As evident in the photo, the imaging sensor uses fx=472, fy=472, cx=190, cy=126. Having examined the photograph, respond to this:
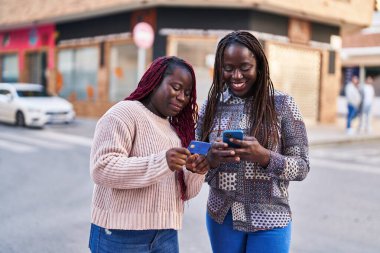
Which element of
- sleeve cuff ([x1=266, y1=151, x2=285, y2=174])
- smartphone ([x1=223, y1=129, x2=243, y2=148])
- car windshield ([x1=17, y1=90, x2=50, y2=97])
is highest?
smartphone ([x1=223, y1=129, x2=243, y2=148])

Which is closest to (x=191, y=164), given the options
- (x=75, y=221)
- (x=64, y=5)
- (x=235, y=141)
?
(x=235, y=141)

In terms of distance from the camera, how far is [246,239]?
84.7 inches

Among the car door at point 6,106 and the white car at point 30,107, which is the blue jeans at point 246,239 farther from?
the car door at point 6,106

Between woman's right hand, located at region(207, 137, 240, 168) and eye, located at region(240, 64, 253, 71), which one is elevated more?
eye, located at region(240, 64, 253, 71)

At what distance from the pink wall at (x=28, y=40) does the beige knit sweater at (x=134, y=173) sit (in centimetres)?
2199

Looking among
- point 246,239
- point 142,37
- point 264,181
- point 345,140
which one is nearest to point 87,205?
point 246,239

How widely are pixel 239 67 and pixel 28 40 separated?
958 inches

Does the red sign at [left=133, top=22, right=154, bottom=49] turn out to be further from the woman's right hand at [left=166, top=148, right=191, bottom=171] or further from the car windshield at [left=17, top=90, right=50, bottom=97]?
the woman's right hand at [left=166, top=148, right=191, bottom=171]

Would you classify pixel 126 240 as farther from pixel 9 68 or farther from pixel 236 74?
pixel 9 68

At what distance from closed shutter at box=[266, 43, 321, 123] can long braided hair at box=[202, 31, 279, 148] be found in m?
16.3

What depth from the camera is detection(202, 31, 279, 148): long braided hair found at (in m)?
2.09

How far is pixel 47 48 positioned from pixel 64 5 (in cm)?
391

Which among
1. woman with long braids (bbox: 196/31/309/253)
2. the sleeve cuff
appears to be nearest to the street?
woman with long braids (bbox: 196/31/309/253)

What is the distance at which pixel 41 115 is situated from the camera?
14852 mm
